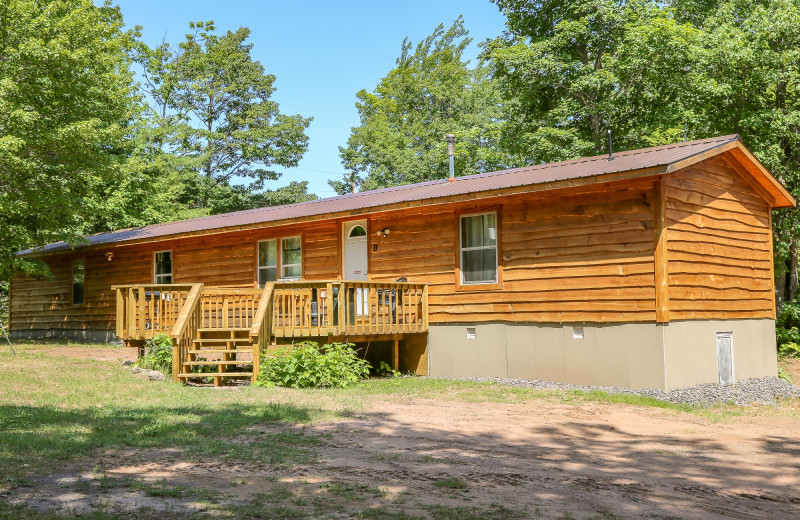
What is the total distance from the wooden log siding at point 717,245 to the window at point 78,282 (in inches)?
739

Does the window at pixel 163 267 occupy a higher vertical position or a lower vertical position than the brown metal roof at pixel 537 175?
lower

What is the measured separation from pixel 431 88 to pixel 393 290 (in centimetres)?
3021

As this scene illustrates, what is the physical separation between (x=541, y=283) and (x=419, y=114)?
30.9 m

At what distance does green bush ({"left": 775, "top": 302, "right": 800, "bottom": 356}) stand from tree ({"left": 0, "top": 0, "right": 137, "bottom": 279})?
719 inches

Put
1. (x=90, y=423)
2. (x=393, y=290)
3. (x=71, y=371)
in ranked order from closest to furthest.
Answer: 1. (x=90, y=423)
2. (x=71, y=371)
3. (x=393, y=290)

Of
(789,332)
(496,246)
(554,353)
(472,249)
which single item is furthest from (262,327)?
(789,332)

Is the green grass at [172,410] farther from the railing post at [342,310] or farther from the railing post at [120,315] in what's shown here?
the railing post at [342,310]

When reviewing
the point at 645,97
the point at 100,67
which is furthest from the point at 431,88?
the point at 100,67

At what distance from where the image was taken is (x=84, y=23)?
63.2 feet

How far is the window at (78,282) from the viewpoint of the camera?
77.3ft

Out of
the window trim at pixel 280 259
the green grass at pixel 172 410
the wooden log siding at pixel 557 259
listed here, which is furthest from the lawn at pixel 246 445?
the window trim at pixel 280 259

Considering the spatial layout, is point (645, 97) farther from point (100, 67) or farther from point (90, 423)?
point (90, 423)

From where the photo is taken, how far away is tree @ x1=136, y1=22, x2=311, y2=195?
124 feet

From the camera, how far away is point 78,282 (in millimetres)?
23766
